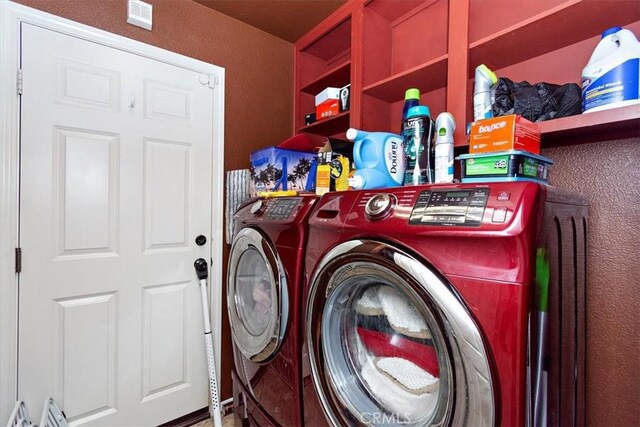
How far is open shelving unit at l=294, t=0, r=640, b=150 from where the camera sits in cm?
99

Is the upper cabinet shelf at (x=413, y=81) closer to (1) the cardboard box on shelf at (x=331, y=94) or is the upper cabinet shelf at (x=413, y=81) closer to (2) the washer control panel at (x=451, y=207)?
(1) the cardboard box on shelf at (x=331, y=94)

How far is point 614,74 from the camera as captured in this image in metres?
0.88

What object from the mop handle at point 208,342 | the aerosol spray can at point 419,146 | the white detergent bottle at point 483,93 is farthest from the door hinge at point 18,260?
the white detergent bottle at point 483,93

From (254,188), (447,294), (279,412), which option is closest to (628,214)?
(447,294)

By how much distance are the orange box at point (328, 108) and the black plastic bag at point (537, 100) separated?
0.87 meters

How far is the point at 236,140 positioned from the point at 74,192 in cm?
91

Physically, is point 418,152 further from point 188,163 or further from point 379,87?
point 188,163

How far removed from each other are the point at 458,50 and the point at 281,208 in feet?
3.02

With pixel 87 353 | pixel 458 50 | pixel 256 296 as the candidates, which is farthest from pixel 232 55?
pixel 87 353

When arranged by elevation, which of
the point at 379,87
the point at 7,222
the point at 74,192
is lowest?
the point at 7,222

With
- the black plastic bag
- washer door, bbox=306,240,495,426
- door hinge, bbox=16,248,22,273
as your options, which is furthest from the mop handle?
the black plastic bag

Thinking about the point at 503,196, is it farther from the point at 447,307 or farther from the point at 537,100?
the point at 537,100

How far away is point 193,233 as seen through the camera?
187cm

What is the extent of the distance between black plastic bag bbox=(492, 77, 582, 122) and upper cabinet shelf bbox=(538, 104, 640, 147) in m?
0.07
